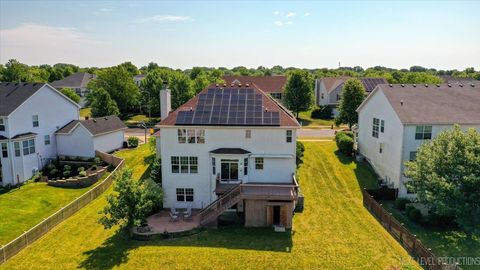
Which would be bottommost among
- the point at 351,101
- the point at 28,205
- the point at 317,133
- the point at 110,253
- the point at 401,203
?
the point at 110,253

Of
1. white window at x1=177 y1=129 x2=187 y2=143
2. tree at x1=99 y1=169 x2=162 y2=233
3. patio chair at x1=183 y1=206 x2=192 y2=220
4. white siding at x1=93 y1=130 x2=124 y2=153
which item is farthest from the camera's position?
white siding at x1=93 y1=130 x2=124 y2=153

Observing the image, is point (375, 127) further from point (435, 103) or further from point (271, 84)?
point (271, 84)

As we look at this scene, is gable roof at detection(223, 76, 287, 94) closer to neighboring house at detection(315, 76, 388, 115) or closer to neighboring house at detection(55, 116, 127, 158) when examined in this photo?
neighboring house at detection(315, 76, 388, 115)

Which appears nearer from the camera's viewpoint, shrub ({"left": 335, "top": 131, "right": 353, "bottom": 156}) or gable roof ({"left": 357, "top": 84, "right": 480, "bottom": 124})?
gable roof ({"left": 357, "top": 84, "right": 480, "bottom": 124})

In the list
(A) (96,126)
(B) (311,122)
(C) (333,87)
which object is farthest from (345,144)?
(C) (333,87)

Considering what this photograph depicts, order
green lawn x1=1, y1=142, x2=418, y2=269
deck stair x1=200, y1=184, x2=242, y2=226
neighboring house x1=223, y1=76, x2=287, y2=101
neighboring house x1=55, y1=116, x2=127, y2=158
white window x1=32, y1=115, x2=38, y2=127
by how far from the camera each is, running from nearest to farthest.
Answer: green lawn x1=1, y1=142, x2=418, y2=269, deck stair x1=200, y1=184, x2=242, y2=226, white window x1=32, y1=115, x2=38, y2=127, neighboring house x1=55, y1=116, x2=127, y2=158, neighboring house x1=223, y1=76, x2=287, y2=101

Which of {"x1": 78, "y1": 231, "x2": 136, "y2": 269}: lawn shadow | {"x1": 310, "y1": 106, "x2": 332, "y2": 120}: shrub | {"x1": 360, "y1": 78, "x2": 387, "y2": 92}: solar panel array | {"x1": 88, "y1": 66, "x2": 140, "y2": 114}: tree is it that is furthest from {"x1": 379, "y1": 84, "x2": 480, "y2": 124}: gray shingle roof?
{"x1": 88, "y1": 66, "x2": 140, "y2": 114}: tree

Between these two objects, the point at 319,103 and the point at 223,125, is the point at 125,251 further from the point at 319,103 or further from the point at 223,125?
the point at 319,103
